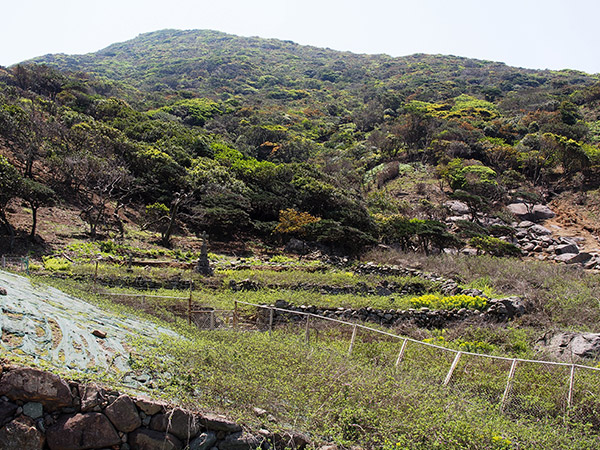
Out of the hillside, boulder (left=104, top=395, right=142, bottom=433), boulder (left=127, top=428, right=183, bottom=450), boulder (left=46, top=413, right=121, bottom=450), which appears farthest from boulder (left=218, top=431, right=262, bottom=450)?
boulder (left=46, top=413, right=121, bottom=450)

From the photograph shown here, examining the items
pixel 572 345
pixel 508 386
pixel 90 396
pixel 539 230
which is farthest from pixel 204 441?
pixel 539 230

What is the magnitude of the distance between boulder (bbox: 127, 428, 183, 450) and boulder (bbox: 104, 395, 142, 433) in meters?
0.07

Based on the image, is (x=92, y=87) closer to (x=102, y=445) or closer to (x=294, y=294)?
(x=294, y=294)

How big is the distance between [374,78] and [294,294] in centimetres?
10799

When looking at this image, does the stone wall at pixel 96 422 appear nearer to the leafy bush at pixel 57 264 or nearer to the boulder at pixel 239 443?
the boulder at pixel 239 443

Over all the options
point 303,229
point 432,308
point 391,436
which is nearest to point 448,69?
point 303,229

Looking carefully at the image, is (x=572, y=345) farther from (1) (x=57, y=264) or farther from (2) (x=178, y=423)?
(1) (x=57, y=264)

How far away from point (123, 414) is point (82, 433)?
34 centimetres

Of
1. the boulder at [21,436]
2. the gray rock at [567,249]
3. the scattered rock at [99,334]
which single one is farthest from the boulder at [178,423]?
the gray rock at [567,249]

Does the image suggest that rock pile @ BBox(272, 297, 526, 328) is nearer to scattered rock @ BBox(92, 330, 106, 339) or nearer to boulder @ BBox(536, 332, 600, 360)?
boulder @ BBox(536, 332, 600, 360)

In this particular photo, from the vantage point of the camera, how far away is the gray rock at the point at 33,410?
330 cm

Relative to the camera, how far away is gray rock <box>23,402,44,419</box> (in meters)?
3.30

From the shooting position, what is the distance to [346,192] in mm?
31844

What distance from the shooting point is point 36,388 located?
3.33m
